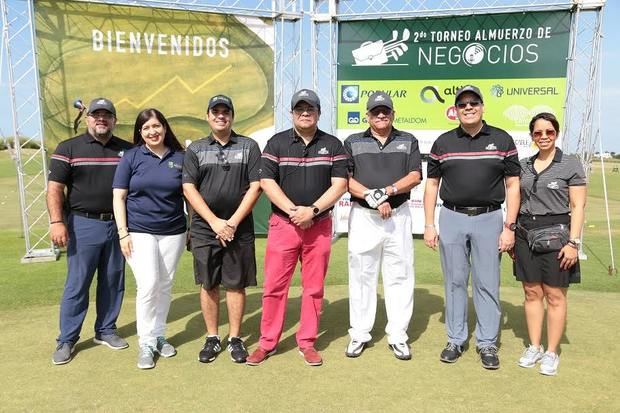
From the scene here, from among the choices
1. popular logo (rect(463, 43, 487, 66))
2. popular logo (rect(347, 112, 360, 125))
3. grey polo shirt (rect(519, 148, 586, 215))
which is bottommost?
grey polo shirt (rect(519, 148, 586, 215))

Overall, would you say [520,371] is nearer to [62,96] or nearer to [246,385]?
[246,385]

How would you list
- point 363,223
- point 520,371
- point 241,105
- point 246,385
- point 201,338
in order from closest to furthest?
point 246,385 → point 520,371 → point 363,223 → point 201,338 → point 241,105

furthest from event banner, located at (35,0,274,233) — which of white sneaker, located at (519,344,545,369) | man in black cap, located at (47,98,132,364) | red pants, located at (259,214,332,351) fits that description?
white sneaker, located at (519,344,545,369)

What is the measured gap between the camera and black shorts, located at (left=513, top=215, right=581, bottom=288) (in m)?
3.29

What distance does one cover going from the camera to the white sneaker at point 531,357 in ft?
11.4

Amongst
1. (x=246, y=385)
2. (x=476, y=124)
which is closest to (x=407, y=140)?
(x=476, y=124)

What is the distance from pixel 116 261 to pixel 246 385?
1.45 metres

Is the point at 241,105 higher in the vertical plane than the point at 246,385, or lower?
higher

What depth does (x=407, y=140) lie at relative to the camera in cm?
360

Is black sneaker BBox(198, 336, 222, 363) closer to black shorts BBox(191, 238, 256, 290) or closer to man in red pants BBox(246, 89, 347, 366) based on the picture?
man in red pants BBox(246, 89, 347, 366)

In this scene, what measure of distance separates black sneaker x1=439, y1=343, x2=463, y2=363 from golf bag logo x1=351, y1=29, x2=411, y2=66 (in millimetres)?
6142

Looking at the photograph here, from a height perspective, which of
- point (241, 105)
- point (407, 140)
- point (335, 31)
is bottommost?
point (407, 140)

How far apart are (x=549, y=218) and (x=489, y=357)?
105 cm

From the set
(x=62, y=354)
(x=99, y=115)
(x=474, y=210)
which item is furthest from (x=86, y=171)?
(x=474, y=210)
